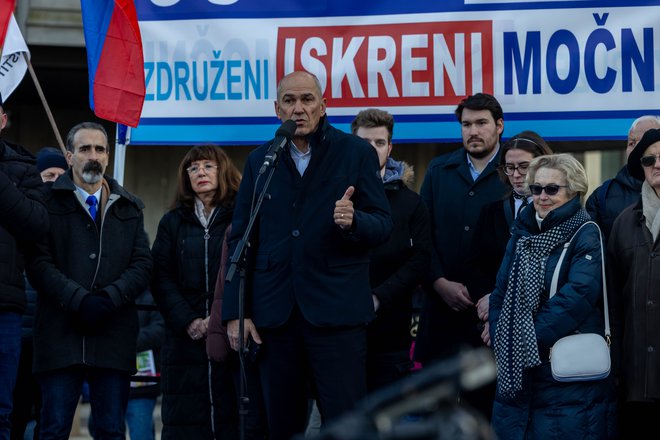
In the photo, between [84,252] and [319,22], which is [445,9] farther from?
[84,252]

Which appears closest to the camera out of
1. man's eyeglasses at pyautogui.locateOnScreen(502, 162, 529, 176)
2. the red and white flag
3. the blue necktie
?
man's eyeglasses at pyautogui.locateOnScreen(502, 162, 529, 176)

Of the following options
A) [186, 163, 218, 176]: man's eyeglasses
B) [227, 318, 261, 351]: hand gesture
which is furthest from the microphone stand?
[186, 163, 218, 176]: man's eyeglasses

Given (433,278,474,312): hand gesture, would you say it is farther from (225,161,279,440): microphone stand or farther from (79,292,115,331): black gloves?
(79,292,115,331): black gloves

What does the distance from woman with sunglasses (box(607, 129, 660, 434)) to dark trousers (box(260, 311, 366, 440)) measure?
123 centimetres

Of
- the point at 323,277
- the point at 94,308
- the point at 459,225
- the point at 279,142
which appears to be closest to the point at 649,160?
the point at 459,225

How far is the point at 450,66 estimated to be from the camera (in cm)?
A: 668

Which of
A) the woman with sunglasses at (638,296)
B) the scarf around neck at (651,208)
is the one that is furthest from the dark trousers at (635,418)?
the scarf around neck at (651,208)

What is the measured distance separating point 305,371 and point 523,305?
1.03 m

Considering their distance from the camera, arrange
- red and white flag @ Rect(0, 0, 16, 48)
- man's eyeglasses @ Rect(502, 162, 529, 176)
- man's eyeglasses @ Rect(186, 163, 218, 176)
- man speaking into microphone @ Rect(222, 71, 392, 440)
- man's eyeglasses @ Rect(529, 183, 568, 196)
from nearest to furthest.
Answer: man speaking into microphone @ Rect(222, 71, 392, 440) < man's eyeglasses @ Rect(529, 183, 568, 196) < man's eyeglasses @ Rect(502, 162, 529, 176) < man's eyeglasses @ Rect(186, 163, 218, 176) < red and white flag @ Rect(0, 0, 16, 48)

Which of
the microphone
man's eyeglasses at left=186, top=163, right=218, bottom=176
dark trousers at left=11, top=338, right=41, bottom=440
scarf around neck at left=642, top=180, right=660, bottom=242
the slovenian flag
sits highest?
the slovenian flag

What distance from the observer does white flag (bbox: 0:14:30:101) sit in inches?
268

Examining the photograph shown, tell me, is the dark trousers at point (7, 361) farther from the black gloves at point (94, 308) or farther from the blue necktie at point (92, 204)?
the blue necktie at point (92, 204)

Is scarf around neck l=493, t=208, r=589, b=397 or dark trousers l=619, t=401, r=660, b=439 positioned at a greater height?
scarf around neck l=493, t=208, r=589, b=397

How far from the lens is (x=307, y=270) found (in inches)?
185
